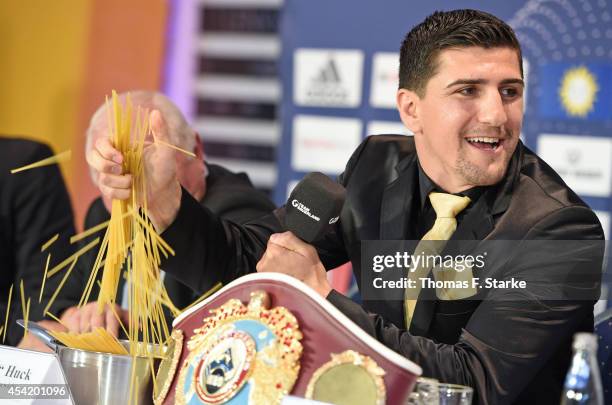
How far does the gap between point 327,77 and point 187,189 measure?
159 centimetres

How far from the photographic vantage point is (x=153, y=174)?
1820 mm

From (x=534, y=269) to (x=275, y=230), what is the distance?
Answer: 682mm

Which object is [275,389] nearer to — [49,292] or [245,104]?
[49,292]

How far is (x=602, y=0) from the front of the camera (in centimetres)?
371

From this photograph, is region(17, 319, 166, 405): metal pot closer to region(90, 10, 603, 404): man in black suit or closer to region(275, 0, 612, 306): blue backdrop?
region(90, 10, 603, 404): man in black suit

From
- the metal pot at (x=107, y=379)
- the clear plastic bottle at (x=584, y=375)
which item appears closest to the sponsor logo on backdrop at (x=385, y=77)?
the metal pot at (x=107, y=379)

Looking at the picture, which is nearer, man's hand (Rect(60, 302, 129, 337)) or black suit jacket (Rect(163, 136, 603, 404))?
black suit jacket (Rect(163, 136, 603, 404))

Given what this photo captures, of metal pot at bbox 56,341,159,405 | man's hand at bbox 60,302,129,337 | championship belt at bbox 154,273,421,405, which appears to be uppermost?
championship belt at bbox 154,273,421,405

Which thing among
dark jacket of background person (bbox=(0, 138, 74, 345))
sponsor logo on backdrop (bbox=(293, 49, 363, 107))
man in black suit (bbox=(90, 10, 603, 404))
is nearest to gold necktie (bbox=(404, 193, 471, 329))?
man in black suit (bbox=(90, 10, 603, 404))

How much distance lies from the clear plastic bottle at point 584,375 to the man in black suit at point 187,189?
1377 millimetres

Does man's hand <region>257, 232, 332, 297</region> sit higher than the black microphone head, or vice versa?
the black microphone head

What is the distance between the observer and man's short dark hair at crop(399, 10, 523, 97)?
1928 mm

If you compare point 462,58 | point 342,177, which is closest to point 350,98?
point 342,177

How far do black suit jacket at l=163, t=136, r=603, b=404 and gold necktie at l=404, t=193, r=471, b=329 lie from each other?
0.09 ft
